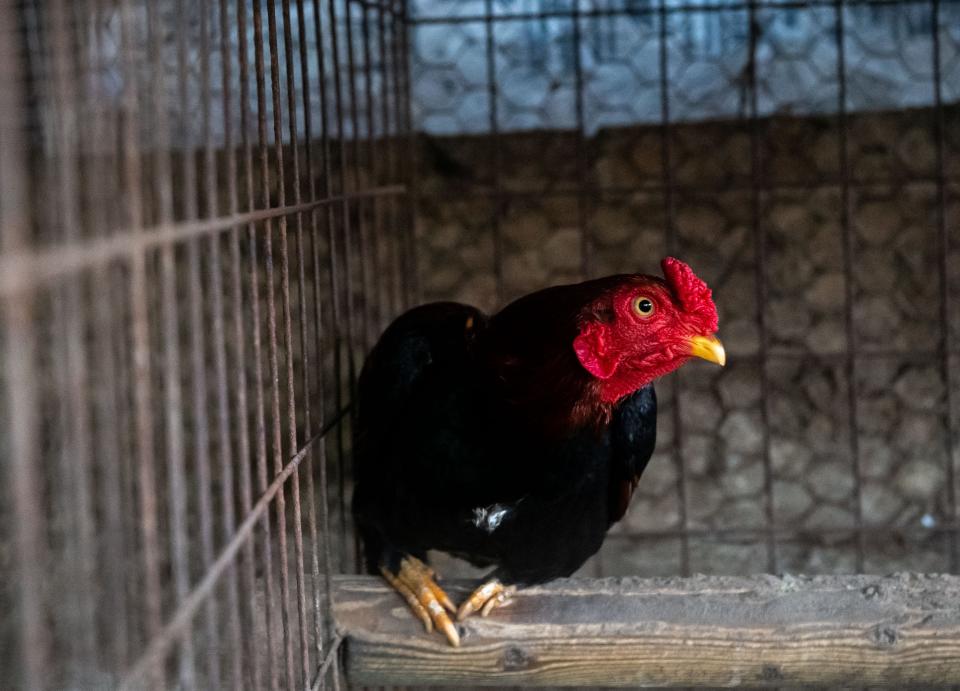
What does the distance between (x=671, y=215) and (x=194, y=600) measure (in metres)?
2.46

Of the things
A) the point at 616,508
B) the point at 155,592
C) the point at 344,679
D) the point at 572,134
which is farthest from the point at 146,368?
the point at 572,134

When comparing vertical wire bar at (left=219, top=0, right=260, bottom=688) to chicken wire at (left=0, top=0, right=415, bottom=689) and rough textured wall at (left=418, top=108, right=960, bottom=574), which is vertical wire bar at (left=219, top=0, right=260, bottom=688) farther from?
rough textured wall at (left=418, top=108, right=960, bottom=574)

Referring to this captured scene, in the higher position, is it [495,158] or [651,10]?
[651,10]

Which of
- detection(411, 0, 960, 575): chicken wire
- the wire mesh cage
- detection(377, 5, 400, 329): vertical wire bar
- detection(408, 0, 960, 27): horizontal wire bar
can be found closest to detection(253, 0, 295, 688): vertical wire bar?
detection(377, 5, 400, 329): vertical wire bar

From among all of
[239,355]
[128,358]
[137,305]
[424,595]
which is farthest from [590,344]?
[137,305]

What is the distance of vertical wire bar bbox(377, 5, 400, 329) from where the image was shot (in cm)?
293

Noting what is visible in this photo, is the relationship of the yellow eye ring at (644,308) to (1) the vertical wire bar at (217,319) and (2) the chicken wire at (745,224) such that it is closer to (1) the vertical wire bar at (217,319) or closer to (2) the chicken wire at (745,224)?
(1) the vertical wire bar at (217,319)

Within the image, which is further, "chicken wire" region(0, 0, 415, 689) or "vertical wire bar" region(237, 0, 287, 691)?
"vertical wire bar" region(237, 0, 287, 691)

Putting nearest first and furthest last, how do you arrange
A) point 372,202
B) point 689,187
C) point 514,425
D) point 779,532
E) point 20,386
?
point 20,386
point 514,425
point 372,202
point 689,187
point 779,532

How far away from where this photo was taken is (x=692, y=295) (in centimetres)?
178

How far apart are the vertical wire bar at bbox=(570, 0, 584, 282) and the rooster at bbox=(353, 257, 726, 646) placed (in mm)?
1127

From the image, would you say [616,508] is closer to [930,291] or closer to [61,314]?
[61,314]

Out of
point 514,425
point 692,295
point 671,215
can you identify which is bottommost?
point 514,425

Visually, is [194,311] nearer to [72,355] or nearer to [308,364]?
[72,355]
